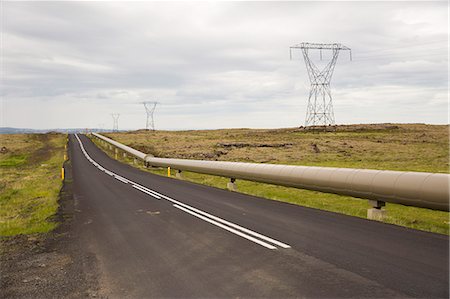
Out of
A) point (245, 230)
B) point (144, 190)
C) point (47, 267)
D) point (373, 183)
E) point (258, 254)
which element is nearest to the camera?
point (47, 267)

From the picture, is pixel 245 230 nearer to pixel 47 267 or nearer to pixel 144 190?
pixel 47 267

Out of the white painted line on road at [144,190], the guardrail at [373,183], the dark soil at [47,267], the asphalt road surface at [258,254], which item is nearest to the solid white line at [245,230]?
the asphalt road surface at [258,254]

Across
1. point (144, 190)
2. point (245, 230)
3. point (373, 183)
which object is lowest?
point (144, 190)

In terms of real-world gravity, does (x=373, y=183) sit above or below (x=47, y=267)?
above

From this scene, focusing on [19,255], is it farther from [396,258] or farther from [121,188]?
[121,188]

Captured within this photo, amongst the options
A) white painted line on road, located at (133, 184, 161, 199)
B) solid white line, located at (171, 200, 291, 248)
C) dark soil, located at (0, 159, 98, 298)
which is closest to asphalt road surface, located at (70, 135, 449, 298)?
solid white line, located at (171, 200, 291, 248)

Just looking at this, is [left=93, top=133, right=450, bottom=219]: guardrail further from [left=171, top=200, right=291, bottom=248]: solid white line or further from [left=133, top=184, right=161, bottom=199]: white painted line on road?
[left=133, top=184, right=161, bottom=199]: white painted line on road

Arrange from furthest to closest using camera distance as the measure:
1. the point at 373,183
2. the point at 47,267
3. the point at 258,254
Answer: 1. the point at 373,183
2. the point at 258,254
3. the point at 47,267

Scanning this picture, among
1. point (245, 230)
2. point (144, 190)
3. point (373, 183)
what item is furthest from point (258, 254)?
point (144, 190)

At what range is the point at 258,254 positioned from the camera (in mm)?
7723

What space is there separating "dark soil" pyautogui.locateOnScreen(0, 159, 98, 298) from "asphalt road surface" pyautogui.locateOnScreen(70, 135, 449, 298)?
0.31m

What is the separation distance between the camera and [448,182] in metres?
9.16

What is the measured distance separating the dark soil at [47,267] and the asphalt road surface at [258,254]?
1.00ft

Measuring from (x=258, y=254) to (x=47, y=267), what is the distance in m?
4.11
